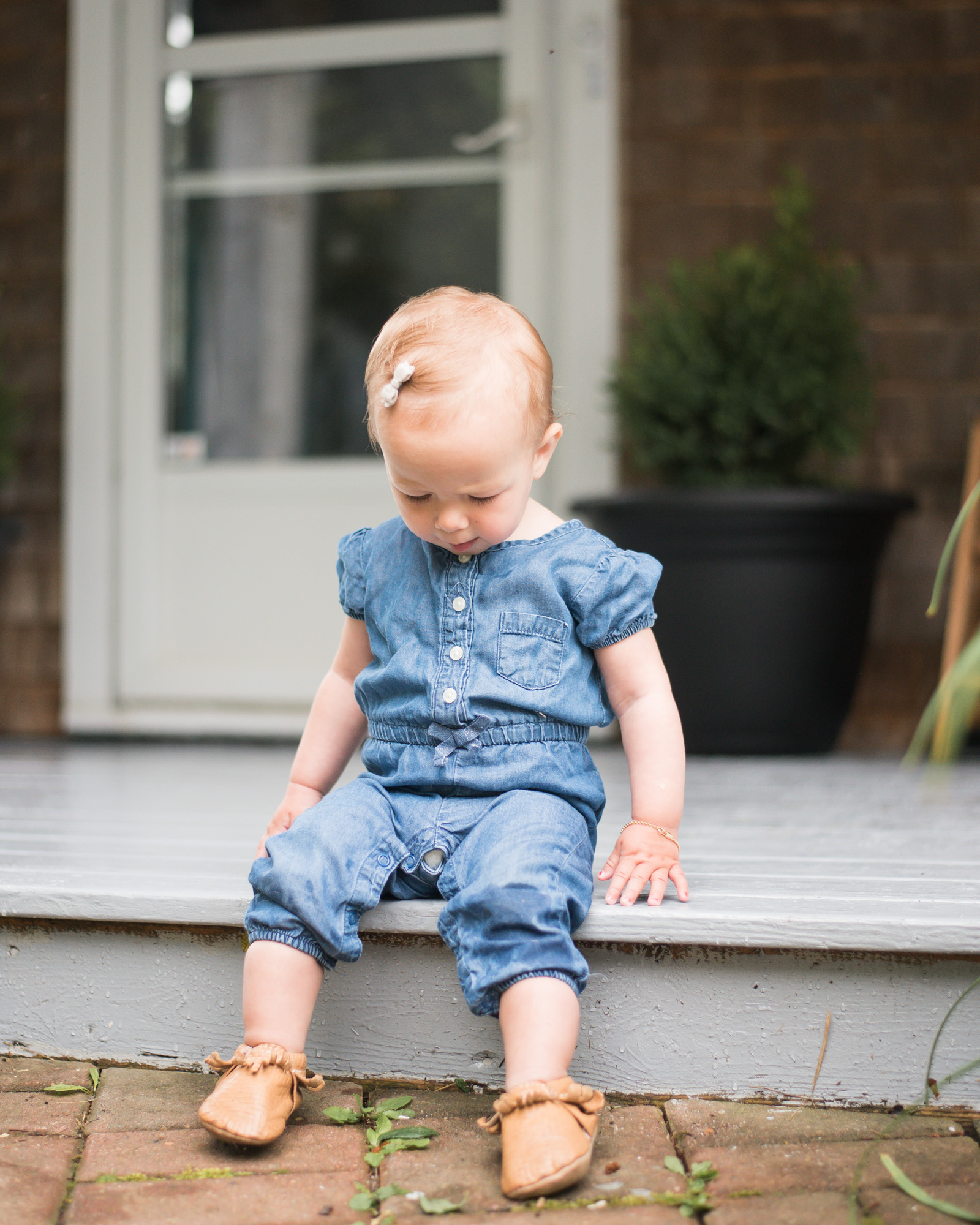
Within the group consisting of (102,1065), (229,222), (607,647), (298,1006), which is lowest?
(102,1065)

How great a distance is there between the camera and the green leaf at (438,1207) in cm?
97

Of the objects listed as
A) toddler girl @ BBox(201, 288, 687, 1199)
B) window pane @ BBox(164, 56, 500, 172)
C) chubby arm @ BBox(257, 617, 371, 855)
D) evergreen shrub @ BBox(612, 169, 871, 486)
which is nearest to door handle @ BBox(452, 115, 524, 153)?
window pane @ BBox(164, 56, 500, 172)

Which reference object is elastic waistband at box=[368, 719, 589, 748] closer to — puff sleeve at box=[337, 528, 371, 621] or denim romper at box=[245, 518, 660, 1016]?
denim romper at box=[245, 518, 660, 1016]

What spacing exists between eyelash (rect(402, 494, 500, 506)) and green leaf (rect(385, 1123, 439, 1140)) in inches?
24.3

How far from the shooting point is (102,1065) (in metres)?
1.27

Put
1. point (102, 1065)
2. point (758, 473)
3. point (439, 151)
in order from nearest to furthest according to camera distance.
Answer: point (102, 1065) → point (758, 473) → point (439, 151)

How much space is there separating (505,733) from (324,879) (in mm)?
252

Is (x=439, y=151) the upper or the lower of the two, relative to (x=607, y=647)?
upper

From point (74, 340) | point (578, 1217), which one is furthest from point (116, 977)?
point (74, 340)

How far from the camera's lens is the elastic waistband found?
1256 mm

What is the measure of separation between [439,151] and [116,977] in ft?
7.78

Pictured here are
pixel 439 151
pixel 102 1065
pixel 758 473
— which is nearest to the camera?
pixel 102 1065

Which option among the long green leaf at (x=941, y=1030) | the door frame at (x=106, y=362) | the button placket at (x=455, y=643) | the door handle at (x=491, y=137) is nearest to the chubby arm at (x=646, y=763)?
the button placket at (x=455, y=643)

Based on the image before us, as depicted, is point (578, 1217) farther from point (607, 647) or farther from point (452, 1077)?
point (607, 647)
